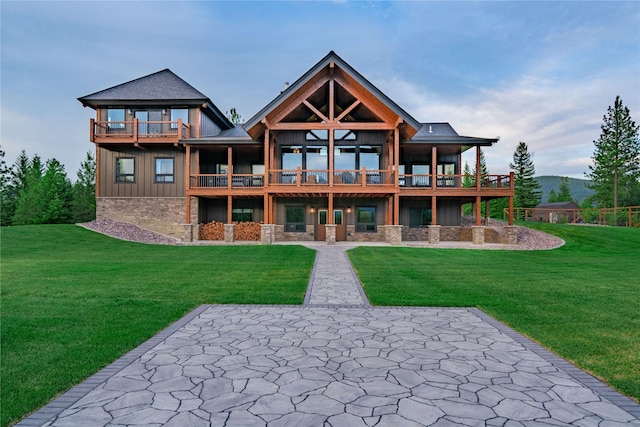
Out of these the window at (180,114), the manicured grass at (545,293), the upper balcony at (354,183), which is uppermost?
the window at (180,114)

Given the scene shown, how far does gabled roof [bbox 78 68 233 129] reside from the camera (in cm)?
2202

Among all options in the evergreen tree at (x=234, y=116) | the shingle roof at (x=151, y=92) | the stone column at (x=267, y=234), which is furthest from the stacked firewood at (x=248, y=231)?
the evergreen tree at (x=234, y=116)

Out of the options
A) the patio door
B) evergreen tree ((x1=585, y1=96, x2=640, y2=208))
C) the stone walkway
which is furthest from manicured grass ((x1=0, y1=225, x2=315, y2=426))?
evergreen tree ((x1=585, y1=96, x2=640, y2=208))

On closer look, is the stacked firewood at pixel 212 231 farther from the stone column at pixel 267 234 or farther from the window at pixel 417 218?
the window at pixel 417 218

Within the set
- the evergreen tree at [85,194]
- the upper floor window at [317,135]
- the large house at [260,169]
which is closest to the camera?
the large house at [260,169]

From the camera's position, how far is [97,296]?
23.4 ft

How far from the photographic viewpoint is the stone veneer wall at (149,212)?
22594 mm

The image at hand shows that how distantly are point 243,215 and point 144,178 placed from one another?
6.81m

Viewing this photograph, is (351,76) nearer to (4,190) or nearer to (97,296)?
(97,296)

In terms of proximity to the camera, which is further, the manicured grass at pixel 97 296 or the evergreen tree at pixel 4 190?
the evergreen tree at pixel 4 190

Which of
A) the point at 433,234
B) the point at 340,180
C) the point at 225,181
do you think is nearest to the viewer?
the point at 433,234

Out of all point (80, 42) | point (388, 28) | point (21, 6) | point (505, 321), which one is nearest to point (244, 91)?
point (80, 42)

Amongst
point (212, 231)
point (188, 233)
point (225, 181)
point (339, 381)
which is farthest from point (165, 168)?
point (339, 381)

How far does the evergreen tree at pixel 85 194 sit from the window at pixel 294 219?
27.8 metres
